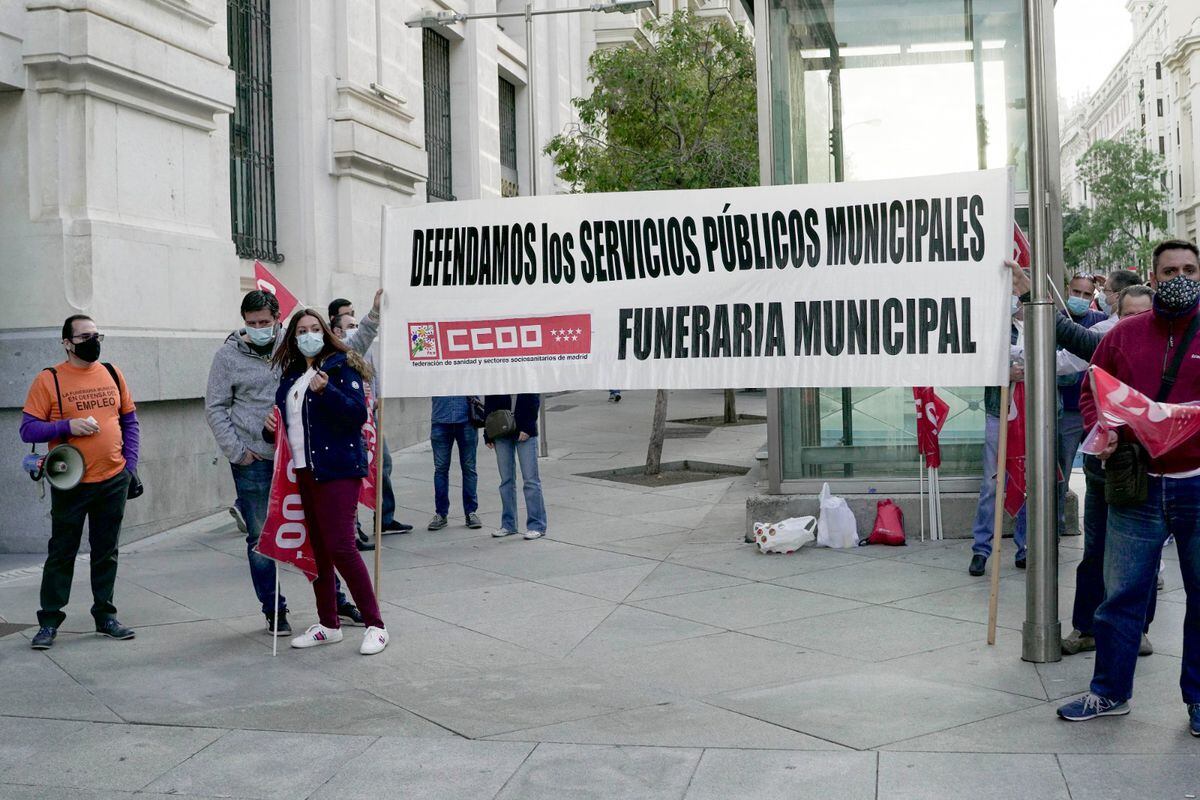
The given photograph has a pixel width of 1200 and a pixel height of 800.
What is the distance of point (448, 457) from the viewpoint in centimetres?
1067

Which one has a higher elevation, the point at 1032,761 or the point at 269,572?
the point at 269,572

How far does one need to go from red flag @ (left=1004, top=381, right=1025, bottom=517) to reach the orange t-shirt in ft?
18.0

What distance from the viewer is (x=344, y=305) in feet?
30.1

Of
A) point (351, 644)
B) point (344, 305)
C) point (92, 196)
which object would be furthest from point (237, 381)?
point (92, 196)

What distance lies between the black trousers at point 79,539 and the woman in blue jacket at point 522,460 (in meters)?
3.44

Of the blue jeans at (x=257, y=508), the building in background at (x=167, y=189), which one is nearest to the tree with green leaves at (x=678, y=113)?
the building in background at (x=167, y=189)

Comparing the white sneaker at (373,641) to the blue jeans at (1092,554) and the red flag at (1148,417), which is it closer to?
the blue jeans at (1092,554)

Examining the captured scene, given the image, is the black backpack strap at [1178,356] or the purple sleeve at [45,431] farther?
the purple sleeve at [45,431]

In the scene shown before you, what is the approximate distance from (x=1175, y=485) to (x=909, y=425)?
4.89 metres

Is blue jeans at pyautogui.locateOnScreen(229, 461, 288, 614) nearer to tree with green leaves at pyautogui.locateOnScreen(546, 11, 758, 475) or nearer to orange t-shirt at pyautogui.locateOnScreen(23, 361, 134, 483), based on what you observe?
orange t-shirt at pyautogui.locateOnScreen(23, 361, 134, 483)

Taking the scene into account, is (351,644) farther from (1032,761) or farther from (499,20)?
(499,20)

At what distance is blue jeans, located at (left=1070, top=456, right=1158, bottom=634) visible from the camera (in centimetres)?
553

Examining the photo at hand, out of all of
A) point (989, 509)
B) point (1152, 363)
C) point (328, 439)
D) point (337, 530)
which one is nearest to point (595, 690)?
point (337, 530)

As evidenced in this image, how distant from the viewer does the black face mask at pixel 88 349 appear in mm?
6832
